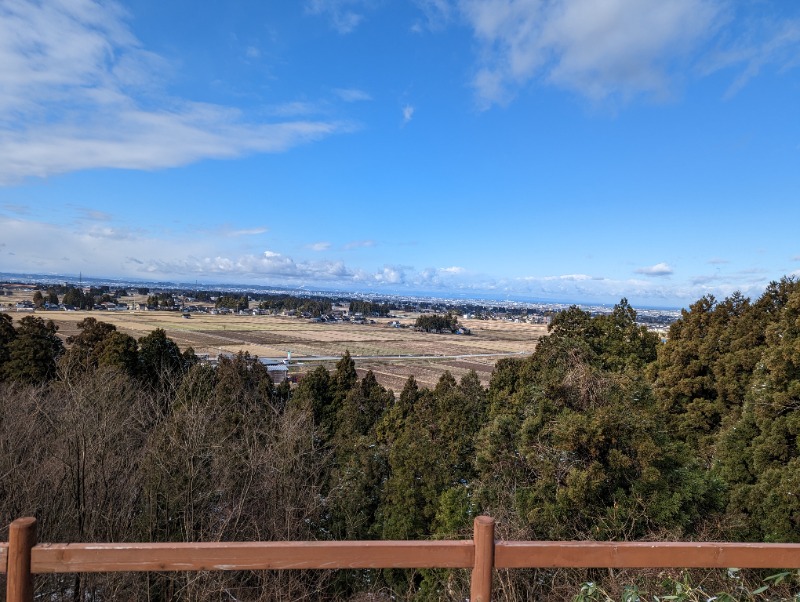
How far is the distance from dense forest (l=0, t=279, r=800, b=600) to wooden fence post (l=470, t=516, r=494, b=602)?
156 cm

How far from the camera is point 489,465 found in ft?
26.4

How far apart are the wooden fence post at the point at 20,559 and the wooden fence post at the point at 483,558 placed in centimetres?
220

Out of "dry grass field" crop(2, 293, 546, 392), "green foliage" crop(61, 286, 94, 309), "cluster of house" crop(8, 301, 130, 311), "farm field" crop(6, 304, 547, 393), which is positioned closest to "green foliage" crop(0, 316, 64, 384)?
"farm field" crop(6, 304, 547, 393)

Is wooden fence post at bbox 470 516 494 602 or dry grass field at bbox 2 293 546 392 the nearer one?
wooden fence post at bbox 470 516 494 602

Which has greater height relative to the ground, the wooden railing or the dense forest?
the wooden railing

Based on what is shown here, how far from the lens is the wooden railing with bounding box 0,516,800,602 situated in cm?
227

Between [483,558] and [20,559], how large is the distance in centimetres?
228

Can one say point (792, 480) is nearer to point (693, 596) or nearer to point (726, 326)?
point (693, 596)

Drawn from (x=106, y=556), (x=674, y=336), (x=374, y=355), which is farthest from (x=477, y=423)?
(x=374, y=355)

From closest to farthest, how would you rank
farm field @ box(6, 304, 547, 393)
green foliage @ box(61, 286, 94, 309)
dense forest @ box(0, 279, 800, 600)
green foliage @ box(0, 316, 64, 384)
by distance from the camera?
dense forest @ box(0, 279, 800, 600), green foliage @ box(0, 316, 64, 384), farm field @ box(6, 304, 547, 393), green foliage @ box(61, 286, 94, 309)

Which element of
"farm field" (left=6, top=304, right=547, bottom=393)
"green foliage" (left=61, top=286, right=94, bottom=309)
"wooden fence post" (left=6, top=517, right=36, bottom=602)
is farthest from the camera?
"green foliage" (left=61, top=286, right=94, bottom=309)

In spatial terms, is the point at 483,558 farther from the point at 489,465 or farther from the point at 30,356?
the point at 30,356

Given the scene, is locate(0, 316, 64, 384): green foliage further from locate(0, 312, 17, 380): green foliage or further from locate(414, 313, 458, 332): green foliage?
locate(414, 313, 458, 332): green foliage

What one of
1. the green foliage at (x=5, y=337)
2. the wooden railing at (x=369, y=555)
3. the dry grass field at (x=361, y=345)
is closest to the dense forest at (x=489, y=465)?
the wooden railing at (x=369, y=555)
